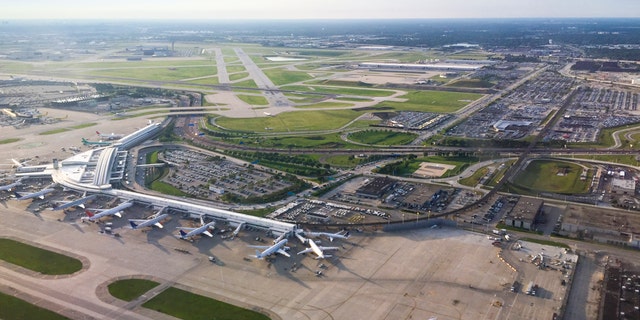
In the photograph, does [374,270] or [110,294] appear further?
[374,270]

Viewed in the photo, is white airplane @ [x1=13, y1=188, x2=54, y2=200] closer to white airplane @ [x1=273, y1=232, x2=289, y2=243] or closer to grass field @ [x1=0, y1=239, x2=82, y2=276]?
grass field @ [x1=0, y1=239, x2=82, y2=276]

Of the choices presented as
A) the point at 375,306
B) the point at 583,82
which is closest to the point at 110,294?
the point at 375,306

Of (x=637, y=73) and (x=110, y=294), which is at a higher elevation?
(x=637, y=73)

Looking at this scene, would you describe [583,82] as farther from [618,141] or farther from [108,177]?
[108,177]

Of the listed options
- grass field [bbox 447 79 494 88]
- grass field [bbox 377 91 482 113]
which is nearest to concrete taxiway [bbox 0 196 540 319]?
grass field [bbox 377 91 482 113]

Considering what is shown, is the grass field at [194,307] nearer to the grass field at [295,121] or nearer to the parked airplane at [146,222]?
the parked airplane at [146,222]

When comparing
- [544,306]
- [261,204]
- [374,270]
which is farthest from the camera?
[261,204]

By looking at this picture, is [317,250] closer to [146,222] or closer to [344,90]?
[146,222]
